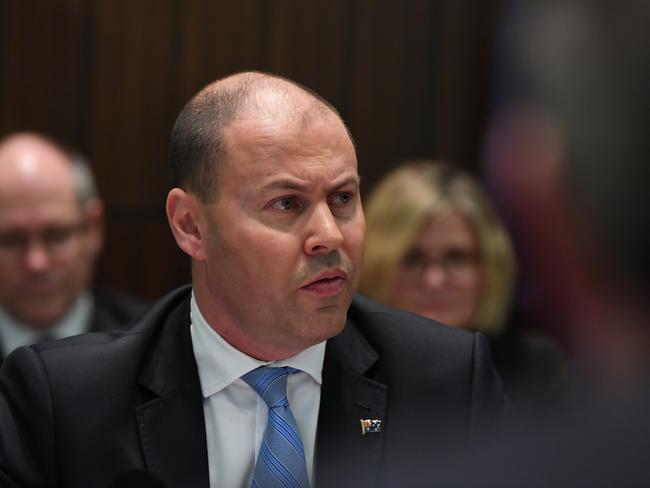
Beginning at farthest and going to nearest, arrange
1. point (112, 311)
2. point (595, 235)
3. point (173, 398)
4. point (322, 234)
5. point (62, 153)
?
point (62, 153), point (112, 311), point (173, 398), point (322, 234), point (595, 235)

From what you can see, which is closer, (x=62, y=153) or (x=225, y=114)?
(x=225, y=114)

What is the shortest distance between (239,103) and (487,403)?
70 cm

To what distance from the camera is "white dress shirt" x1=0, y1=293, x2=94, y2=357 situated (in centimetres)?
305

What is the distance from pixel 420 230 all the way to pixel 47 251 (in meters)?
1.22

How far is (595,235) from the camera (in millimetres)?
411

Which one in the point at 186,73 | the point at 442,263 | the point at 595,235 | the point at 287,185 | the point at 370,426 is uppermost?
the point at 595,235

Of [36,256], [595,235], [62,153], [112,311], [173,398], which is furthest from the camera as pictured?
[62,153]

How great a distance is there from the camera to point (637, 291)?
0.39 metres

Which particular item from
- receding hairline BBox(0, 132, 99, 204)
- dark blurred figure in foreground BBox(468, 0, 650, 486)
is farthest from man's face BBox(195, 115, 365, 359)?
receding hairline BBox(0, 132, 99, 204)

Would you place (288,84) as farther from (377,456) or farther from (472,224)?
(472,224)

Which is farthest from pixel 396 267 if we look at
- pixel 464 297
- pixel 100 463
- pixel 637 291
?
pixel 637 291

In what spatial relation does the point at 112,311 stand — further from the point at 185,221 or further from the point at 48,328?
the point at 185,221

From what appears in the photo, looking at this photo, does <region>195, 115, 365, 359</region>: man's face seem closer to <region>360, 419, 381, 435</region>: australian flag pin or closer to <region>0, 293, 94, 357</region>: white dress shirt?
<region>360, 419, 381, 435</region>: australian flag pin

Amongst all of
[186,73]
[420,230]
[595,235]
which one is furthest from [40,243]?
[595,235]
